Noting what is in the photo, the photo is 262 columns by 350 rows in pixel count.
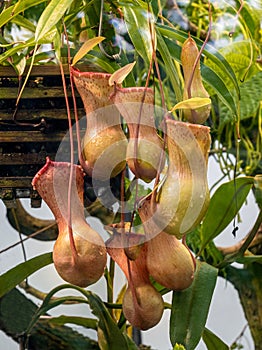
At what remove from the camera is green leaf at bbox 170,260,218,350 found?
29.0 inches

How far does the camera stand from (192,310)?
754mm

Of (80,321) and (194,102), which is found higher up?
(194,102)

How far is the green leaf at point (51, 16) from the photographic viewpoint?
0.57 meters

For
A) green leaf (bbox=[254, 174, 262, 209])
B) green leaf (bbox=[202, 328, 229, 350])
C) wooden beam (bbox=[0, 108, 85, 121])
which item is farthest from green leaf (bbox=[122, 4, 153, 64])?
green leaf (bbox=[202, 328, 229, 350])

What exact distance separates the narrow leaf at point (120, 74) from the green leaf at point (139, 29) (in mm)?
37

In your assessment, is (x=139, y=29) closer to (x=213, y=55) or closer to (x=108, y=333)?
(x=213, y=55)

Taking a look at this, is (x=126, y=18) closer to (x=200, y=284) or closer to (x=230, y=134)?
(x=200, y=284)

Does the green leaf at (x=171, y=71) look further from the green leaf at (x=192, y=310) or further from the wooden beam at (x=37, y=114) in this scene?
the green leaf at (x=192, y=310)

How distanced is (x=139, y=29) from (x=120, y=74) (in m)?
0.08

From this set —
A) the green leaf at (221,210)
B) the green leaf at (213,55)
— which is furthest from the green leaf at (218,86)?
the green leaf at (221,210)

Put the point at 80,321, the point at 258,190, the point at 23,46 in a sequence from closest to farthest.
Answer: the point at 23,46 → the point at 258,190 → the point at 80,321

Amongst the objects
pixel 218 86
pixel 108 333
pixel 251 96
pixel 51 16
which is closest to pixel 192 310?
pixel 108 333

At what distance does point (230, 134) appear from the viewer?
1.28m

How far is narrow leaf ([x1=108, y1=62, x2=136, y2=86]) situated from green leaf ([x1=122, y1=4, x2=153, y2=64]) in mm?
37
